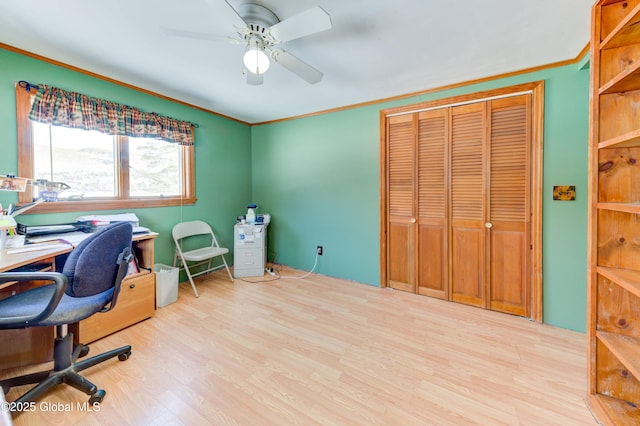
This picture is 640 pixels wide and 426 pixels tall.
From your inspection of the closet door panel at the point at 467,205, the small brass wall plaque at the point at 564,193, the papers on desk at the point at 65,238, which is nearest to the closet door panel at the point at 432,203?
the closet door panel at the point at 467,205

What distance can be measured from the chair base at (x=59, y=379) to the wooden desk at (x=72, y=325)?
335 mm

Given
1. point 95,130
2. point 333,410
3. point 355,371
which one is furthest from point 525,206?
point 95,130

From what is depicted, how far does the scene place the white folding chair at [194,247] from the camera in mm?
2834

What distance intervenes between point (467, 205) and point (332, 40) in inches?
76.9

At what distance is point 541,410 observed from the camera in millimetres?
1338

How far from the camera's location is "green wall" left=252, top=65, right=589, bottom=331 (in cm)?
205

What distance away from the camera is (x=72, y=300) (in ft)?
4.77

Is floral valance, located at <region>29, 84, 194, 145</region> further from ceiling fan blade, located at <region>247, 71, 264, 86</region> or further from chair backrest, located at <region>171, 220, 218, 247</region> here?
ceiling fan blade, located at <region>247, 71, 264, 86</region>

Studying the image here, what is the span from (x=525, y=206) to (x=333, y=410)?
2.29m

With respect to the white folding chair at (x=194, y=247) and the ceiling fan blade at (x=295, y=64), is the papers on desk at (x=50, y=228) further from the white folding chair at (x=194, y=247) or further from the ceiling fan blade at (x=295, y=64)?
the ceiling fan blade at (x=295, y=64)

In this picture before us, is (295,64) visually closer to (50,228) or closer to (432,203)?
(432,203)

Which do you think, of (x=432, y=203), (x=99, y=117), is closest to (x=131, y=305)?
(x=99, y=117)

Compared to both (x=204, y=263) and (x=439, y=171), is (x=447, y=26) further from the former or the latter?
(x=204, y=263)

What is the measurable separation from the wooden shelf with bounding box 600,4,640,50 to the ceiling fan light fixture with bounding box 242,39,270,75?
177cm
